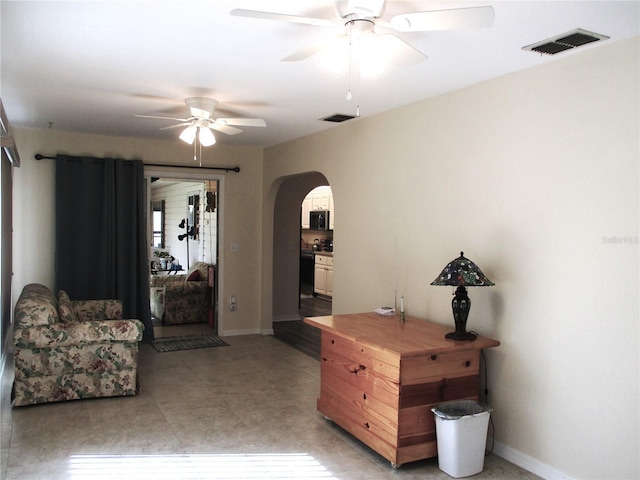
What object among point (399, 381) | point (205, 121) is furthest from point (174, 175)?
point (399, 381)

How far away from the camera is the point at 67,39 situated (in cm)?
302

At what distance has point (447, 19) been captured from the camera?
7.17ft

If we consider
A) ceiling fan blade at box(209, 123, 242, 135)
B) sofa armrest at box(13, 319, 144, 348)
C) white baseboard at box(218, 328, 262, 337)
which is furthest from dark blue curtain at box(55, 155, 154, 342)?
ceiling fan blade at box(209, 123, 242, 135)

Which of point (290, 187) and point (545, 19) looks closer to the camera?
point (545, 19)

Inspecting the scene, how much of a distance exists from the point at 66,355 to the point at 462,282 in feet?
10.5

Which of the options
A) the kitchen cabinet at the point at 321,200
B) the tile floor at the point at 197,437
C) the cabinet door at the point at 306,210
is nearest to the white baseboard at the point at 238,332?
the tile floor at the point at 197,437

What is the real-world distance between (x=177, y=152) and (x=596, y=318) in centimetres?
536

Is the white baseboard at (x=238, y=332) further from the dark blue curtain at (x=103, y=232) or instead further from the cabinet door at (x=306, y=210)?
the cabinet door at (x=306, y=210)

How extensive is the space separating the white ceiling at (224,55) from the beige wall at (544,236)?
0.74ft

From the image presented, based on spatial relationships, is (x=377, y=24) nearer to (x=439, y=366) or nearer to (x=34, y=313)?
(x=439, y=366)

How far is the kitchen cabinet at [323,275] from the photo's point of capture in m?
10.6

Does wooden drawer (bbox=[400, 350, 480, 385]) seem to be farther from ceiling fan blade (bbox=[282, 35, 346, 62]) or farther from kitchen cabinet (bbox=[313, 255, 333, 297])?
kitchen cabinet (bbox=[313, 255, 333, 297])

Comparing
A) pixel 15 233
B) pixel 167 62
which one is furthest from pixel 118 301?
pixel 167 62

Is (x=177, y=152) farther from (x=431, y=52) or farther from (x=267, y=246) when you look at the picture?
(x=431, y=52)
